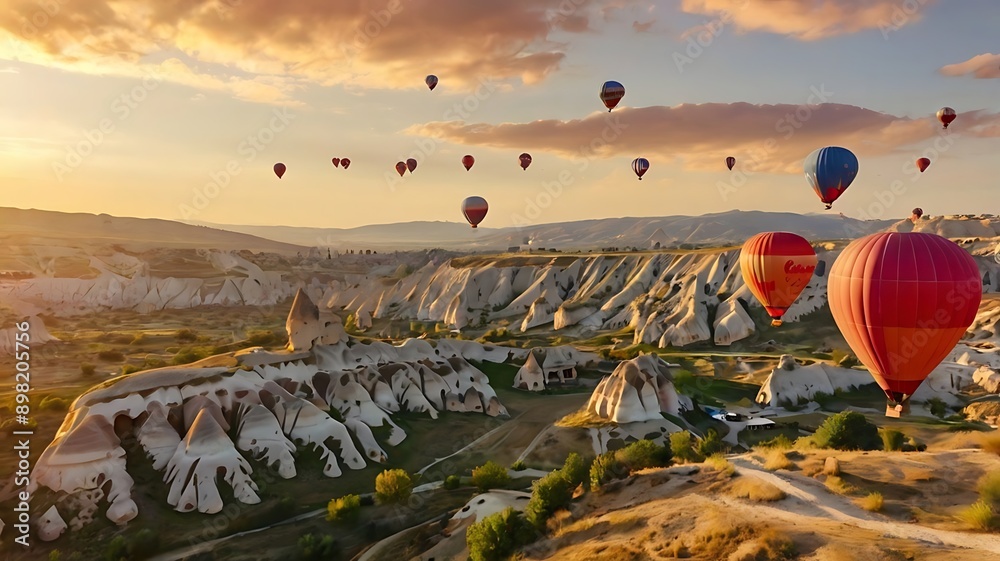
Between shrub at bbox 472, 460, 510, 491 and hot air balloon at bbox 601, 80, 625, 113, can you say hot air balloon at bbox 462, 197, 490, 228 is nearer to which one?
hot air balloon at bbox 601, 80, 625, 113

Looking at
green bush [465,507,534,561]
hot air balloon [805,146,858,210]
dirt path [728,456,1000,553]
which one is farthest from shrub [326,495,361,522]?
hot air balloon [805,146,858,210]

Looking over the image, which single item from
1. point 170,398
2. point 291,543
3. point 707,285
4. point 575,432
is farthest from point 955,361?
point 170,398

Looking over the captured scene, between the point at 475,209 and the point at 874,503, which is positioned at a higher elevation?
the point at 475,209

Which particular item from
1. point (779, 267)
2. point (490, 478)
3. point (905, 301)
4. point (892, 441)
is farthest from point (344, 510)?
point (779, 267)

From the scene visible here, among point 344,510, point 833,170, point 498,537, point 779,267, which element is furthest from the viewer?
point 833,170

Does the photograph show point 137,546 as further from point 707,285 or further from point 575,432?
point 707,285

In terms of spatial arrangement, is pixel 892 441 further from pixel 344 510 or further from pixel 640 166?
pixel 640 166
